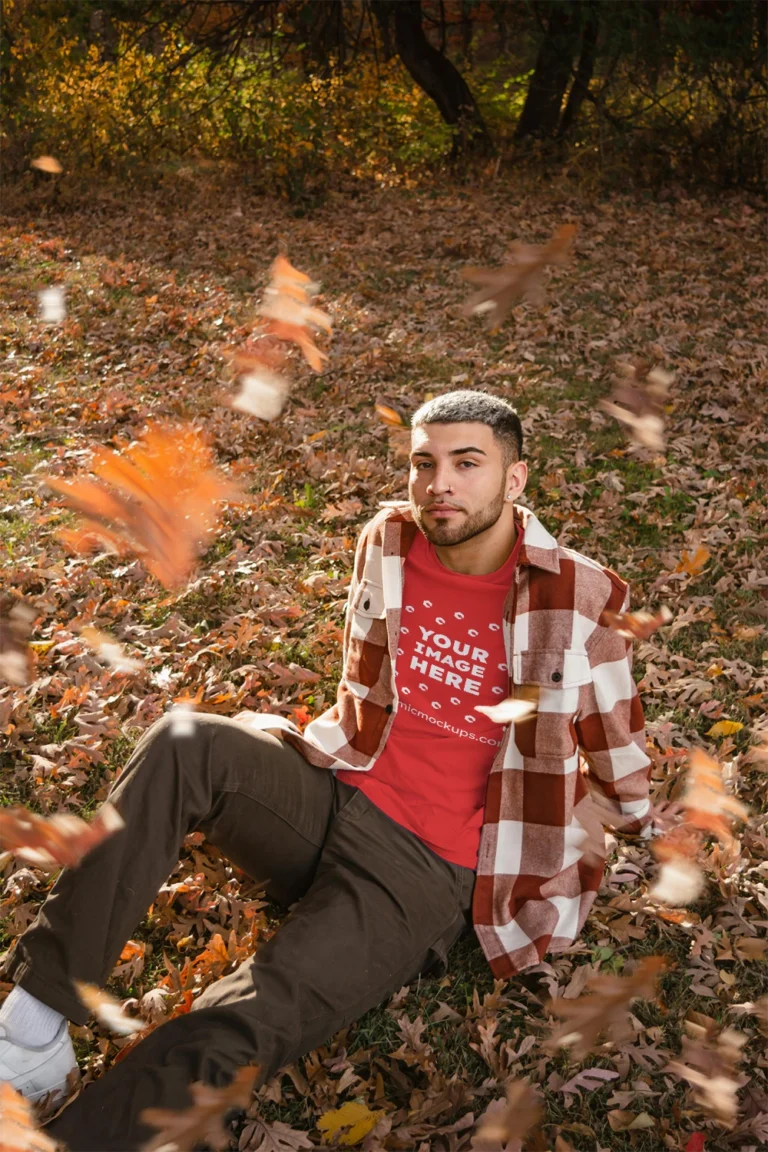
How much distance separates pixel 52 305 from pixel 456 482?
8642 mm

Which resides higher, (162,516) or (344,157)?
(344,157)

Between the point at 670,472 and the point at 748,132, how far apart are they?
966cm

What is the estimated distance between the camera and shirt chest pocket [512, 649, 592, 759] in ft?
9.52

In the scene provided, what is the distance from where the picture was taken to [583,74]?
1438 cm

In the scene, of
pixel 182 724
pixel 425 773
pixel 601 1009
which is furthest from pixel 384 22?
pixel 601 1009

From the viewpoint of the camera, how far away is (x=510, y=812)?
2971mm

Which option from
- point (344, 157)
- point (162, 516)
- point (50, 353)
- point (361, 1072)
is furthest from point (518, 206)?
point (361, 1072)

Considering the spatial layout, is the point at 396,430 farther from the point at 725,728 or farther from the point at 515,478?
the point at 515,478

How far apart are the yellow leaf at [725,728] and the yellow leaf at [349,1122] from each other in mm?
2359

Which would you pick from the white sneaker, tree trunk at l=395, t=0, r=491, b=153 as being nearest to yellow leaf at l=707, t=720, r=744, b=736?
the white sneaker

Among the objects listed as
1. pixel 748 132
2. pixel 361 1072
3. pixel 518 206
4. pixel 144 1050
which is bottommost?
pixel 361 1072

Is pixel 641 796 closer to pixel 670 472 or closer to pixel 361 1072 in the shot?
pixel 361 1072

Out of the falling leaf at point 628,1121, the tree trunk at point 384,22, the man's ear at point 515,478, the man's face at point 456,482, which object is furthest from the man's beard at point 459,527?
the tree trunk at point 384,22

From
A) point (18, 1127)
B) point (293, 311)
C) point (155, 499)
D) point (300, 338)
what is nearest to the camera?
point (18, 1127)
